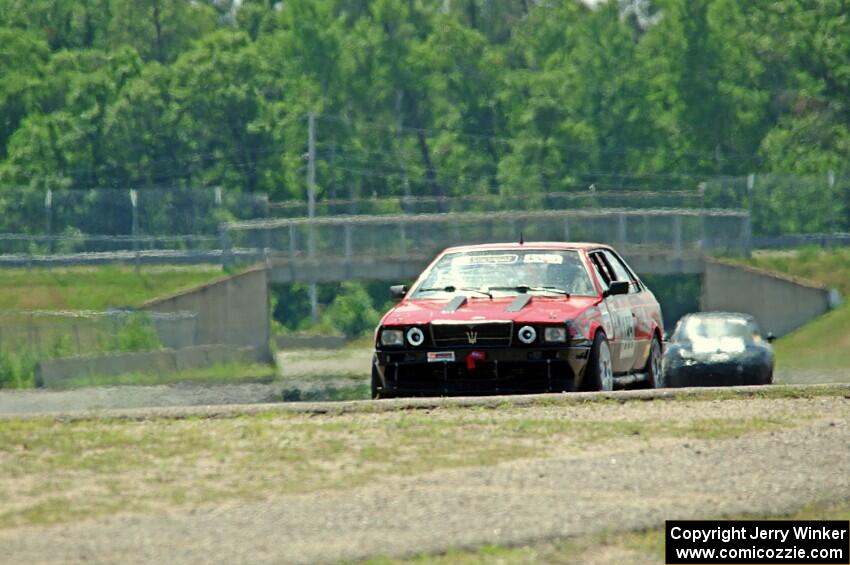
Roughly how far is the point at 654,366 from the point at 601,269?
1.40m

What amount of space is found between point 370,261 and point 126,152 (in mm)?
28433

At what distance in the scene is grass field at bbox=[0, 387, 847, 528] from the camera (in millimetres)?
9516

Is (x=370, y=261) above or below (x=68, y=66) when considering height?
below

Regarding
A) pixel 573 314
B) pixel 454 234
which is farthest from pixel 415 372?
pixel 454 234

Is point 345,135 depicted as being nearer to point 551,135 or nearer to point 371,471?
point 551,135

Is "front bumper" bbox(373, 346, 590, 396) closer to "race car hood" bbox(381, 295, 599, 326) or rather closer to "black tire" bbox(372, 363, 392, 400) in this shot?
"black tire" bbox(372, 363, 392, 400)

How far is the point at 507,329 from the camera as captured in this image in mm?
15406

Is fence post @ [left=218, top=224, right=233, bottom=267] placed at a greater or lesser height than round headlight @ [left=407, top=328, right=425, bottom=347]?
lesser

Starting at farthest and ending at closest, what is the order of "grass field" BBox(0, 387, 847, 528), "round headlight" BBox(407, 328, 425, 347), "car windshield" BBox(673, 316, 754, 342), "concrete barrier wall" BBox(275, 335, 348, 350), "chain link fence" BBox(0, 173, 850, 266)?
1. "concrete barrier wall" BBox(275, 335, 348, 350)
2. "chain link fence" BBox(0, 173, 850, 266)
3. "car windshield" BBox(673, 316, 754, 342)
4. "round headlight" BBox(407, 328, 425, 347)
5. "grass field" BBox(0, 387, 847, 528)

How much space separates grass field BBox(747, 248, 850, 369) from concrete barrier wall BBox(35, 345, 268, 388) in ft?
47.5

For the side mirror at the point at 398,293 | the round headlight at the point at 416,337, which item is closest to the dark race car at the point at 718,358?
the side mirror at the point at 398,293

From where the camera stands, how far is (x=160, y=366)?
41.7 metres

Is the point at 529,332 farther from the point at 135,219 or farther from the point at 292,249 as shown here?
the point at 135,219

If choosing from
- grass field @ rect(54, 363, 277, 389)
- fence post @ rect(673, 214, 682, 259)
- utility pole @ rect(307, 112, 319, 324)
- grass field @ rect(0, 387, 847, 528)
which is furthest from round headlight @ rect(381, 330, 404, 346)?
utility pole @ rect(307, 112, 319, 324)
